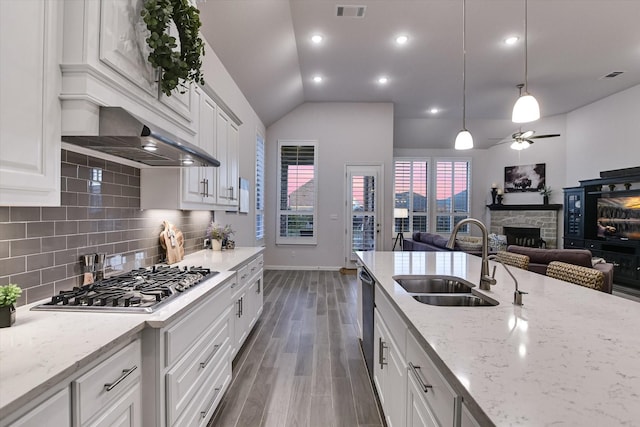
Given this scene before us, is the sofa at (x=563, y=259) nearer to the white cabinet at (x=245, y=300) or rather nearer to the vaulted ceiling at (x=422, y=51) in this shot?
the vaulted ceiling at (x=422, y=51)

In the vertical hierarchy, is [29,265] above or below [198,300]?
above

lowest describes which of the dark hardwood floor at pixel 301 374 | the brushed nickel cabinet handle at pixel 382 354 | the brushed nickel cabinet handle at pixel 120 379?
the dark hardwood floor at pixel 301 374

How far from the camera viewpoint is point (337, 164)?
6.91m

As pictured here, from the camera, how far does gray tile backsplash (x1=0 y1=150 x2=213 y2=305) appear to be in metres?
1.29

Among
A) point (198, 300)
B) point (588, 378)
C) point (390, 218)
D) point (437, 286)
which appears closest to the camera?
point (588, 378)

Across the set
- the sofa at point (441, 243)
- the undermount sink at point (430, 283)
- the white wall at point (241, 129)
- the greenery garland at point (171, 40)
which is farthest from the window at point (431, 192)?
the greenery garland at point (171, 40)

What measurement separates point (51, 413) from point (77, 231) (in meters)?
1.03

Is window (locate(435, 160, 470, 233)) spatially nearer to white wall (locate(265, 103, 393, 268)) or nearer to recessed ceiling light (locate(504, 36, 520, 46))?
white wall (locate(265, 103, 393, 268))

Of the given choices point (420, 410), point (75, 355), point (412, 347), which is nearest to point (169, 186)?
point (75, 355)

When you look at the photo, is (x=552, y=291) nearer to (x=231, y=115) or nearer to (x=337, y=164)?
(x=231, y=115)

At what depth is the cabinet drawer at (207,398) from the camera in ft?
4.91

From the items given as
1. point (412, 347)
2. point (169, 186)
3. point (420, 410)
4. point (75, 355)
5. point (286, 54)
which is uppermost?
point (286, 54)

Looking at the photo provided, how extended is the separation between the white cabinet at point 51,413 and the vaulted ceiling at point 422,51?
10.1 ft

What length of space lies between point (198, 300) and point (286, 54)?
13.4 ft
